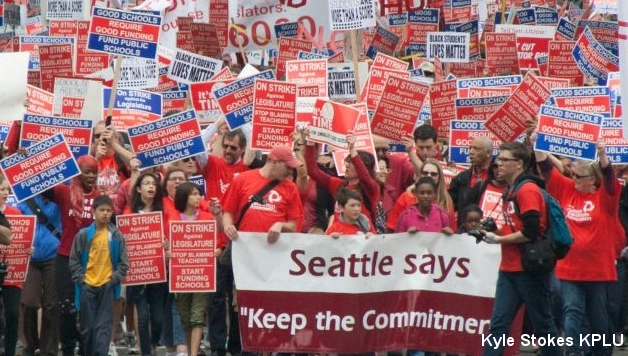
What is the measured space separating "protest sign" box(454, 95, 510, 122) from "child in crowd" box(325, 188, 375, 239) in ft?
11.9

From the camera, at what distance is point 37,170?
1440cm

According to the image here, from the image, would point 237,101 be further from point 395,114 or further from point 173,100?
point 173,100

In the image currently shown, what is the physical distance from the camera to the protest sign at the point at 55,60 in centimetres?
1903

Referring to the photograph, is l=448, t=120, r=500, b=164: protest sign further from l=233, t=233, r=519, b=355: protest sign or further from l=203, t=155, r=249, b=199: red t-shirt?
l=233, t=233, r=519, b=355: protest sign

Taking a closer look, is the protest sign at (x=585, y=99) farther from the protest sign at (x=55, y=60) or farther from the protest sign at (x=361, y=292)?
the protest sign at (x=55, y=60)

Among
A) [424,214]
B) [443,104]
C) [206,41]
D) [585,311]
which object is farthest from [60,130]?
[206,41]

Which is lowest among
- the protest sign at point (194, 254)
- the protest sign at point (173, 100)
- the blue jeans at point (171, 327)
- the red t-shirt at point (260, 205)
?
the blue jeans at point (171, 327)

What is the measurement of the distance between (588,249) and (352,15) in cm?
479

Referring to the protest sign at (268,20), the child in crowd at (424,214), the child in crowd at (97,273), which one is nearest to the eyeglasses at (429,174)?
the child in crowd at (424,214)

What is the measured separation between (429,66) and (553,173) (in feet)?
26.5

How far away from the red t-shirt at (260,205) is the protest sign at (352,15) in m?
4.22

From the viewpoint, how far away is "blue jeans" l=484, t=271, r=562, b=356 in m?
12.3

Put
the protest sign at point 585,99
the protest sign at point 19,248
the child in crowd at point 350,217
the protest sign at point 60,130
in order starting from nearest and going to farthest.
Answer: the child in crowd at point 350,217
the protest sign at point 19,248
the protest sign at point 60,130
the protest sign at point 585,99

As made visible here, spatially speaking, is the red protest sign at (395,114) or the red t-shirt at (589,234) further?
the red protest sign at (395,114)
